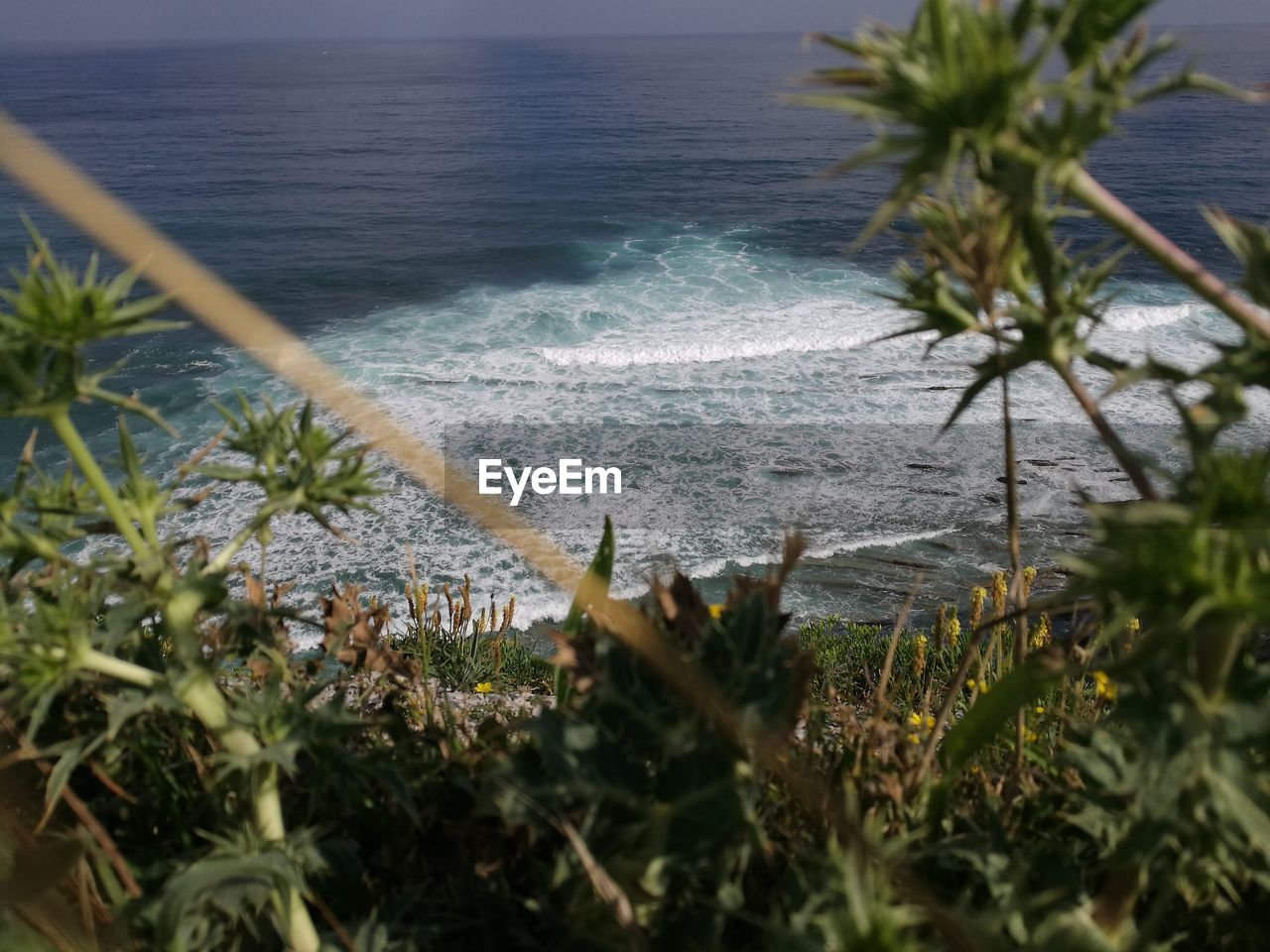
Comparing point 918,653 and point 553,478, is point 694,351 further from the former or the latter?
point 918,653

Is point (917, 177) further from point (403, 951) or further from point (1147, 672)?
point (403, 951)

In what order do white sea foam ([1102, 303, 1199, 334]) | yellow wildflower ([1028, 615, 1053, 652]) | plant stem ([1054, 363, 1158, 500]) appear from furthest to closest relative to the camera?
white sea foam ([1102, 303, 1199, 334]) < yellow wildflower ([1028, 615, 1053, 652]) < plant stem ([1054, 363, 1158, 500])

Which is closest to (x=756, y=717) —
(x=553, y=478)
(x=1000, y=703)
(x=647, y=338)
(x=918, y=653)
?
(x=1000, y=703)

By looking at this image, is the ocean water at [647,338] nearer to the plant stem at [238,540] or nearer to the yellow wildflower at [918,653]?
the plant stem at [238,540]

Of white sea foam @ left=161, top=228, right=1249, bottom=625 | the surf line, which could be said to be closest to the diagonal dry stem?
white sea foam @ left=161, top=228, right=1249, bottom=625

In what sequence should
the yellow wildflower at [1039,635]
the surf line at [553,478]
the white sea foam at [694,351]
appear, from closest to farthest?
the yellow wildflower at [1039,635]
the surf line at [553,478]
the white sea foam at [694,351]

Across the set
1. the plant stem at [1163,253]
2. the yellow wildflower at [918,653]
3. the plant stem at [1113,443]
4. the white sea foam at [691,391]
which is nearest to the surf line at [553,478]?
the white sea foam at [691,391]

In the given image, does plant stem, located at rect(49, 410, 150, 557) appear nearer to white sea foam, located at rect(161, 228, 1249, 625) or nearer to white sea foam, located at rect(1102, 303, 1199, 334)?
white sea foam, located at rect(161, 228, 1249, 625)

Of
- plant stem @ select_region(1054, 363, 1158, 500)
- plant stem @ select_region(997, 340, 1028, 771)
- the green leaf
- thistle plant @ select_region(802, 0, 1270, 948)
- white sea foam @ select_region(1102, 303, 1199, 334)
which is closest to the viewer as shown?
thistle plant @ select_region(802, 0, 1270, 948)
